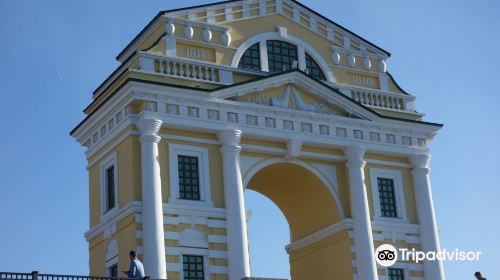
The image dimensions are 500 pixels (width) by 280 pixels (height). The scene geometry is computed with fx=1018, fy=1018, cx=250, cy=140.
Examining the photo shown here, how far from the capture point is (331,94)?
3850 cm

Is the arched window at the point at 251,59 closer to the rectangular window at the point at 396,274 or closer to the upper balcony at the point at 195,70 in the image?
the upper balcony at the point at 195,70

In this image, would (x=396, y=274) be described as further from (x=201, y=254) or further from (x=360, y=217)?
(x=201, y=254)

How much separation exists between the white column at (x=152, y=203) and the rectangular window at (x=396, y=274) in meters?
9.57

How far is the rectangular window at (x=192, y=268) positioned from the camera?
112 feet

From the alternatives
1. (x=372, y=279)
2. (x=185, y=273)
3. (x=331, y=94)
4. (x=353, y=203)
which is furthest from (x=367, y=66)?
(x=185, y=273)

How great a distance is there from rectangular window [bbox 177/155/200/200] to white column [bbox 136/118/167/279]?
1.18m

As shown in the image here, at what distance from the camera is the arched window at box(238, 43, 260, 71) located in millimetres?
38156

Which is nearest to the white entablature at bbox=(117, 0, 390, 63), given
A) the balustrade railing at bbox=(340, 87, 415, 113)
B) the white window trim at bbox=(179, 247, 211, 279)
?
the balustrade railing at bbox=(340, 87, 415, 113)

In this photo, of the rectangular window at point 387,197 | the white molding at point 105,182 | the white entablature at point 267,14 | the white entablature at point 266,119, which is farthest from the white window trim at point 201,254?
the rectangular window at point 387,197

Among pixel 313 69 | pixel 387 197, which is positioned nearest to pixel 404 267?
pixel 387 197

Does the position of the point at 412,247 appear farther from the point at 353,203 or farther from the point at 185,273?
the point at 185,273

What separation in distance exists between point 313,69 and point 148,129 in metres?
8.29

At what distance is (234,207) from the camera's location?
3538 cm

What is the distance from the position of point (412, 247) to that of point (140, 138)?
11.8m
